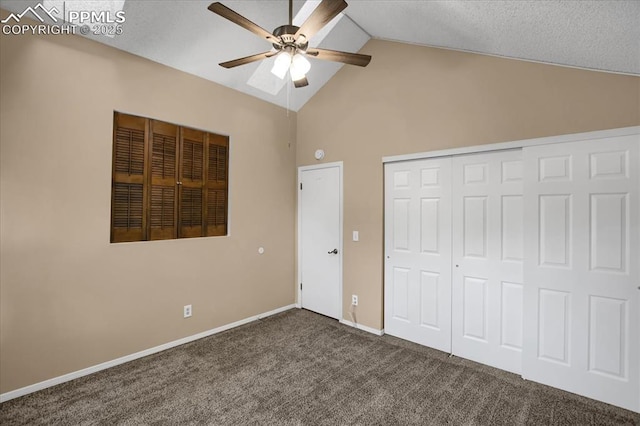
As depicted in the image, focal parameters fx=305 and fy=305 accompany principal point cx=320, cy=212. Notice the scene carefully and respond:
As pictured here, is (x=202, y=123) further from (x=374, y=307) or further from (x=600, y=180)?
(x=600, y=180)

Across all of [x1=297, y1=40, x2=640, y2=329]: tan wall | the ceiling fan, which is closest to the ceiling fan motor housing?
the ceiling fan

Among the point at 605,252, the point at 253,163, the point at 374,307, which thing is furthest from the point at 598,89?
the point at 253,163

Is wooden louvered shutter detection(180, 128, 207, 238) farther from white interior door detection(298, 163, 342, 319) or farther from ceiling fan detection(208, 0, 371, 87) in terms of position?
white interior door detection(298, 163, 342, 319)

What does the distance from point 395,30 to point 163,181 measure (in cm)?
285

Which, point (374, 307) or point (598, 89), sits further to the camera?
point (374, 307)

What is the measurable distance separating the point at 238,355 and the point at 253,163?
225 cm

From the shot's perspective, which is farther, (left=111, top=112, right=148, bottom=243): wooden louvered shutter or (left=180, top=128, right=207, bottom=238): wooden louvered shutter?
(left=180, top=128, right=207, bottom=238): wooden louvered shutter

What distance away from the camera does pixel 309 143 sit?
4.29 metres

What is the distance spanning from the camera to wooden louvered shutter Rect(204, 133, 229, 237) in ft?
11.6

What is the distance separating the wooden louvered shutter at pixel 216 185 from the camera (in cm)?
354

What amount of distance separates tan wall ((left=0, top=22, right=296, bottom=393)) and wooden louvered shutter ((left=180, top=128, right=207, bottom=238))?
0.12 meters

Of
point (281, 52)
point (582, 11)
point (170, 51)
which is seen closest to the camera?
point (582, 11)

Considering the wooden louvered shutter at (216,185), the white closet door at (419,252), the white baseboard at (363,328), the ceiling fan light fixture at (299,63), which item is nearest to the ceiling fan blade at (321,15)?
the ceiling fan light fixture at (299,63)

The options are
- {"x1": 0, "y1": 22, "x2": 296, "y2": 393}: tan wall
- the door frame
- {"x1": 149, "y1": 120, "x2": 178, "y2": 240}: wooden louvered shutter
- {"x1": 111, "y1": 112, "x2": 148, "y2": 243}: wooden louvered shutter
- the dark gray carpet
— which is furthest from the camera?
the door frame
